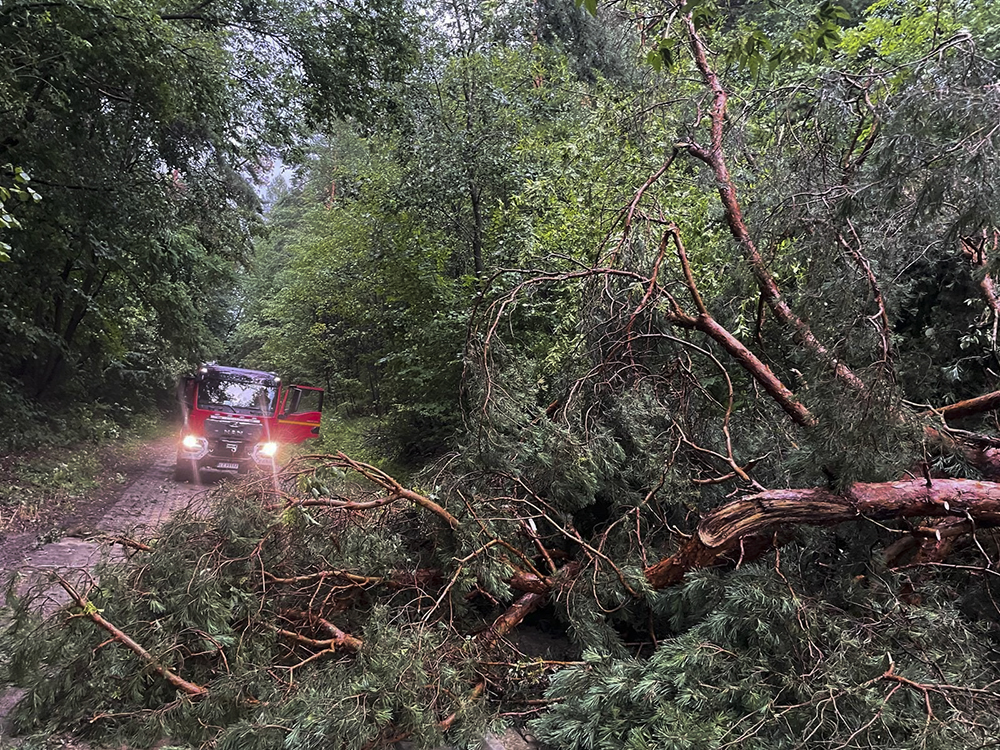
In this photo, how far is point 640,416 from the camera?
4.16 meters

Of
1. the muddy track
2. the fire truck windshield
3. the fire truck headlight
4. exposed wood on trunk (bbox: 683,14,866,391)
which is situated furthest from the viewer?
the fire truck windshield

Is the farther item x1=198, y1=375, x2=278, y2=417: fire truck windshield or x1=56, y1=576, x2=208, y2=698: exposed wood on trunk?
x1=198, y1=375, x2=278, y2=417: fire truck windshield

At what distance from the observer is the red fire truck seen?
30.6 ft

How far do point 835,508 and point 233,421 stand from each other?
863 centimetres

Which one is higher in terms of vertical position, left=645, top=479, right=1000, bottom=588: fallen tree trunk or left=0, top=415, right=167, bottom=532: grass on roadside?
left=645, top=479, right=1000, bottom=588: fallen tree trunk

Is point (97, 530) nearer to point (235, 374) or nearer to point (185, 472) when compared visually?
point (185, 472)

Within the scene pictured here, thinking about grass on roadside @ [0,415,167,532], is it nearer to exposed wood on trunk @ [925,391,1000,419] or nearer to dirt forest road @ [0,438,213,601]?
dirt forest road @ [0,438,213,601]

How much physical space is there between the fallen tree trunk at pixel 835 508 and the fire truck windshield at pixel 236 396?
27.3 feet

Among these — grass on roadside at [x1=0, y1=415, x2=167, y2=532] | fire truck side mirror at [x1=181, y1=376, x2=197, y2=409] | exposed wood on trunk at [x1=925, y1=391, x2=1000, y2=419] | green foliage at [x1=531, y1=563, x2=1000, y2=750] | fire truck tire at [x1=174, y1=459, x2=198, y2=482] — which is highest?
exposed wood on trunk at [x1=925, y1=391, x2=1000, y2=419]

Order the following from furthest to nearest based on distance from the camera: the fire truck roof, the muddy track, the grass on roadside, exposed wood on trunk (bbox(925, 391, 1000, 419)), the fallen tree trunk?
the fire truck roof < the grass on roadside < exposed wood on trunk (bbox(925, 391, 1000, 419)) < the fallen tree trunk < the muddy track

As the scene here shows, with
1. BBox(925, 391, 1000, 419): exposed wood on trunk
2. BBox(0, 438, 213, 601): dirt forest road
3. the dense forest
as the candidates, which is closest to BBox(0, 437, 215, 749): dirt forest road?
BBox(0, 438, 213, 601): dirt forest road

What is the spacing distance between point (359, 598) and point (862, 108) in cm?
480

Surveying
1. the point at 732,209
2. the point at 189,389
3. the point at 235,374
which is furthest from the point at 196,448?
the point at 732,209

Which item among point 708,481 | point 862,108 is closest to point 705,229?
point 862,108
